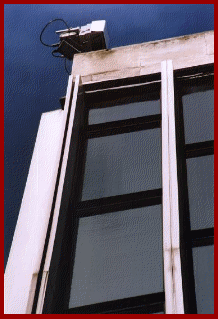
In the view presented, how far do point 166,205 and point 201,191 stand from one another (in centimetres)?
72

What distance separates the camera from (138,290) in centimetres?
401

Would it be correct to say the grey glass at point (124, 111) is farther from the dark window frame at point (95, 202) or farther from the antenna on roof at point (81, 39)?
the antenna on roof at point (81, 39)

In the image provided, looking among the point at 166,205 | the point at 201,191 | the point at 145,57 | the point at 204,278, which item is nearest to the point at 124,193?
the point at 201,191

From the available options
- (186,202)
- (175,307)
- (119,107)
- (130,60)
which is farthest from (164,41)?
(175,307)

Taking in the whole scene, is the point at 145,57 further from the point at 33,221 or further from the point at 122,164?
the point at 33,221

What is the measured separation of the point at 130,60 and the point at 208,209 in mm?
2309

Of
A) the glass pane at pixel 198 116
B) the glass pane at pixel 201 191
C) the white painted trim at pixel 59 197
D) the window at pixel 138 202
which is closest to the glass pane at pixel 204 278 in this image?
the window at pixel 138 202

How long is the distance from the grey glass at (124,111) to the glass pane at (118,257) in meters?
1.40

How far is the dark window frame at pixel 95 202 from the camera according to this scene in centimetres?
396

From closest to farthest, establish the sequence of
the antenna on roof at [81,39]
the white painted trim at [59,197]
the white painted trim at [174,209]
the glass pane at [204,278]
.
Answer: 1. the white painted trim at [174,209]
2. the white painted trim at [59,197]
3. the glass pane at [204,278]
4. the antenna on roof at [81,39]

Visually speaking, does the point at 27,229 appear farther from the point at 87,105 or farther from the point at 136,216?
the point at 87,105

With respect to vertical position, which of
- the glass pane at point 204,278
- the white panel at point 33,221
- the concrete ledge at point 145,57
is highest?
the concrete ledge at point 145,57

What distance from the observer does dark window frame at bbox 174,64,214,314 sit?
3.94 m

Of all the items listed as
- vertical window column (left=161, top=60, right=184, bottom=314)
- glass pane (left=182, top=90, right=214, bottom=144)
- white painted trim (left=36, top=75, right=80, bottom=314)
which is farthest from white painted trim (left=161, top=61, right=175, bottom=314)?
white painted trim (left=36, top=75, right=80, bottom=314)
